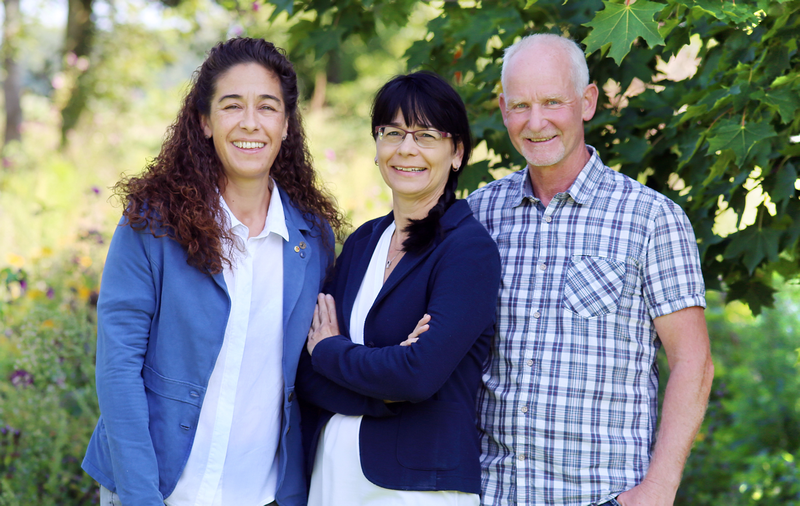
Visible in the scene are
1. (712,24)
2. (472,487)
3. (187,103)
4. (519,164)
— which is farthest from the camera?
(519,164)

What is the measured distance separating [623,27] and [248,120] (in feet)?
3.80

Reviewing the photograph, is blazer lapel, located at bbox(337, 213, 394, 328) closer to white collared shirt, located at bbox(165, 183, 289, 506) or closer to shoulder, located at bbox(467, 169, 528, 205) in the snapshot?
white collared shirt, located at bbox(165, 183, 289, 506)

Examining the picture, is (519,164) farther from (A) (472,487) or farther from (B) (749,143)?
(A) (472,487)

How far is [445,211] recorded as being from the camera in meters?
A: 2.14

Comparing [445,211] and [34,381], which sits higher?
[445,211]

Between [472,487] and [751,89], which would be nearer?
[472,487]

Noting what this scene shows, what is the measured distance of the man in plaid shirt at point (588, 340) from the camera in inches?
78.5

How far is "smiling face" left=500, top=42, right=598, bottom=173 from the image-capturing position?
2.20 m

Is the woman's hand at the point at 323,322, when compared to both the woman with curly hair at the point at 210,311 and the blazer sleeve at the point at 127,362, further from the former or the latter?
the blazer sleeve at the point at 127,362

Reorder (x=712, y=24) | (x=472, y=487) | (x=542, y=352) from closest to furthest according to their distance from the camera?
(x=472, y=487) < (x=542, y=352) < (x=712, y=24)

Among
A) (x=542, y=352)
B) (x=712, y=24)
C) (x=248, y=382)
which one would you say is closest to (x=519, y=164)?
(x=712, y=24)

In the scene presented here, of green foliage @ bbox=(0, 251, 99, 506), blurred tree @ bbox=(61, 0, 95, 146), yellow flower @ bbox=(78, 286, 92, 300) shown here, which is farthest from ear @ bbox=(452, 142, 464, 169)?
blurred tree @ bbox=(61, 0, 95, 146)

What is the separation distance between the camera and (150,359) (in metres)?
2.00

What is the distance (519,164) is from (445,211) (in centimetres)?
92
